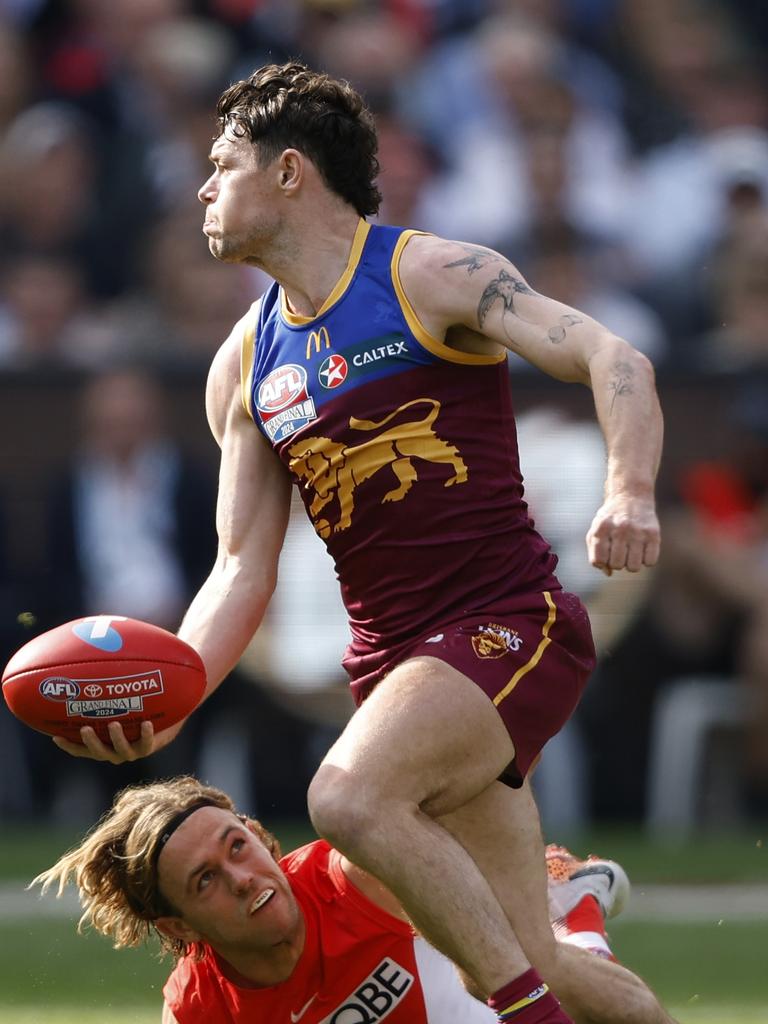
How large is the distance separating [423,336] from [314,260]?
0.40 m

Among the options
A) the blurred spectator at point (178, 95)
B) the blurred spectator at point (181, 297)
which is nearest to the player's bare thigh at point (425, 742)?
the blurred spectator at point (181, 297)

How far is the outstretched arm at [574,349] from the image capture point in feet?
13.2

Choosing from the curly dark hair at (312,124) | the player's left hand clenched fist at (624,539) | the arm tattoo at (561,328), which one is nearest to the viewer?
the player's left hand clenched fist at (624,539)

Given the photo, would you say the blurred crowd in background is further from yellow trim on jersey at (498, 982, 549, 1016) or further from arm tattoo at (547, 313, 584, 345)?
yellow trim on jersey at (498, 982, 549, 1016)

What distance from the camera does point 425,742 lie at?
430 cm

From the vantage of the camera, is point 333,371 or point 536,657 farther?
point 333,371

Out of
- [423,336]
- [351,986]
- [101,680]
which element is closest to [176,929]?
[351,986]

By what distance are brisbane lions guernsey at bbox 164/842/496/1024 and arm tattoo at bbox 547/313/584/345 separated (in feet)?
5.39

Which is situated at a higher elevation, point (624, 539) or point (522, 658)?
point (624, 539)

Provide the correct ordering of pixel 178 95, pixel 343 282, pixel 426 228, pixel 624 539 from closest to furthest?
pixel 624 539
pixel 343 282
pixel 426 228
pixel 178 95

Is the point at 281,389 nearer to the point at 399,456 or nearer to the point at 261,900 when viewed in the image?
the point at 399,456

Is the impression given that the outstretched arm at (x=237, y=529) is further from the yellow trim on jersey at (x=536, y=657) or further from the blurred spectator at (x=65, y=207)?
the blurred spectator at (x=65, y=207)

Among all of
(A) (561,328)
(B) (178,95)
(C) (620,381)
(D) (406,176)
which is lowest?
(C) (620,381)

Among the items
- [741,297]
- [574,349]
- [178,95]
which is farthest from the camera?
[178,95]
